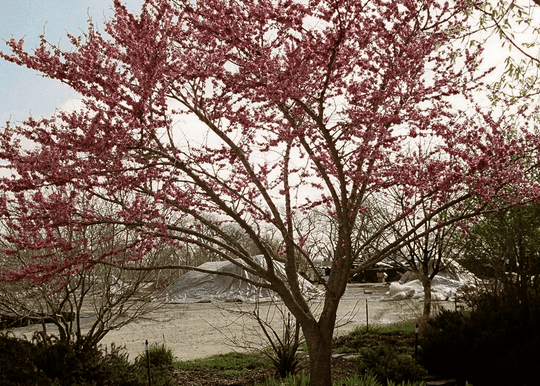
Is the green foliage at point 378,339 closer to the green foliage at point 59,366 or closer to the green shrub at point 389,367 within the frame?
the green shrub at point 389,367

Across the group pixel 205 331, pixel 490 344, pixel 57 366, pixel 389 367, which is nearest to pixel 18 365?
pixel 57 366

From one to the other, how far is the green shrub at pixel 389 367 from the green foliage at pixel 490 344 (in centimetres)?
48

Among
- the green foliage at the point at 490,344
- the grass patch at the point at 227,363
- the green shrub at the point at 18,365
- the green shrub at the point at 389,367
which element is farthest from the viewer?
the grass patch at the point at 227,363

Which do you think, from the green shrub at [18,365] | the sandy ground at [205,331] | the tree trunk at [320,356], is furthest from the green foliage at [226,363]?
the green shrub at [18,365]

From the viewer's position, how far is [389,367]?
605cm

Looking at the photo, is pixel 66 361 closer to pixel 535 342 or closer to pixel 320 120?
pixel 320 120

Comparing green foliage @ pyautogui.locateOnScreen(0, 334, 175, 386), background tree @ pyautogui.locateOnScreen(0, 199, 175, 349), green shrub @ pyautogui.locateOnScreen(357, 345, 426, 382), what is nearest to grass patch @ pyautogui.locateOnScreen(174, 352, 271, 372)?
background tree @ pyautogui.locateOnScreen(0, 199, 175, 349)

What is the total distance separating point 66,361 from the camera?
4320mm

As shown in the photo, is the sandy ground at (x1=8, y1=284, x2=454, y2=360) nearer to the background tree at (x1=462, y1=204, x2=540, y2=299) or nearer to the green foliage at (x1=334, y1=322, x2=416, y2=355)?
the green foliage at (x1=334, y1=322, x2=416, y2=355)

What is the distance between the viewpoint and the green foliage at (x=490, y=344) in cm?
522

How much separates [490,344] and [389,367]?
4.41 feet

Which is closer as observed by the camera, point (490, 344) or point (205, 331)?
point (490, 344)

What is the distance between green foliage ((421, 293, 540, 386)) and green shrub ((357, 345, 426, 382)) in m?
0.48

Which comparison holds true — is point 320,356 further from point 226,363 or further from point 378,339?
point 378,339
